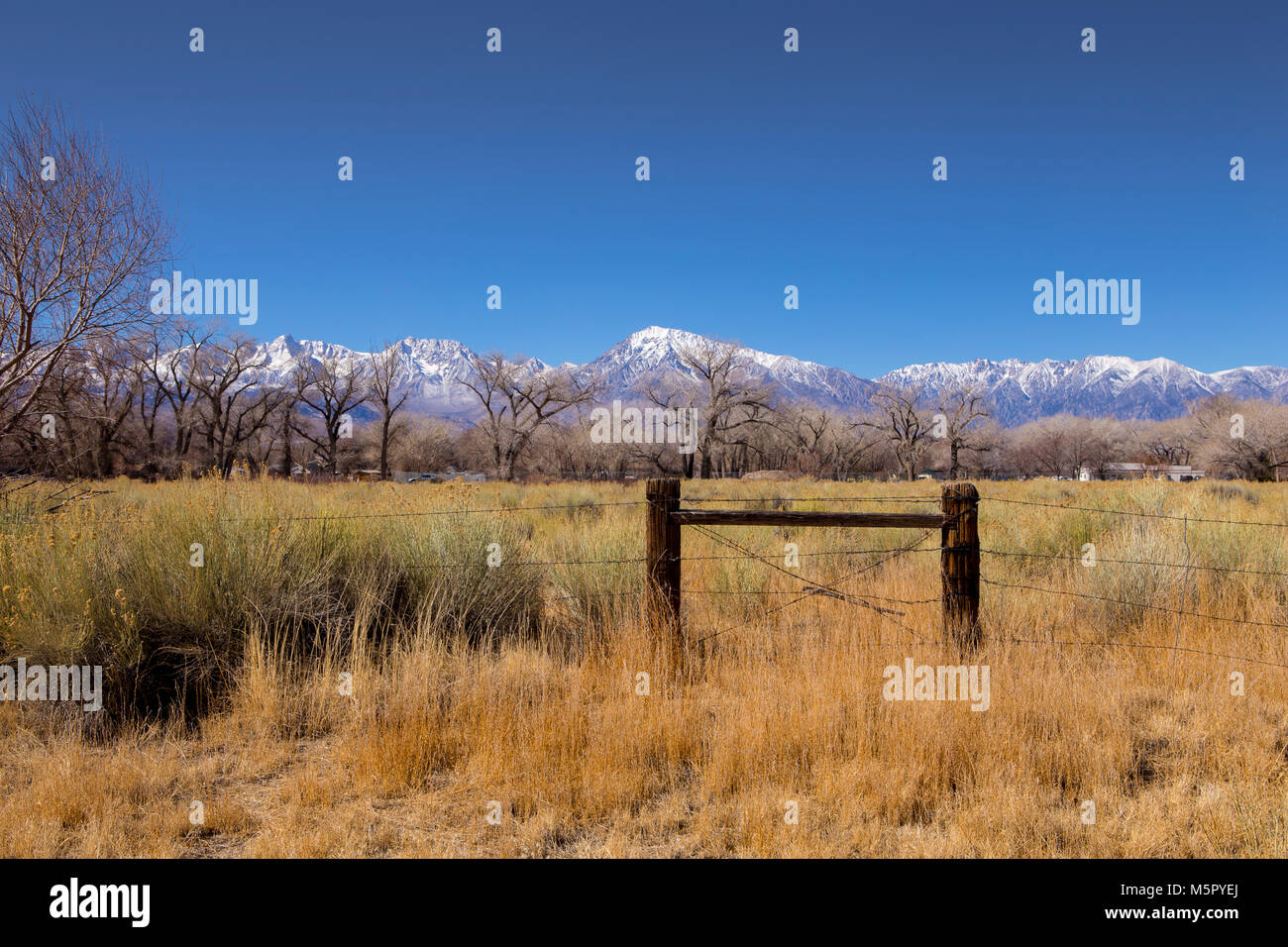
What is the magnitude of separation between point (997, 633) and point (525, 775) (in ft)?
14.1

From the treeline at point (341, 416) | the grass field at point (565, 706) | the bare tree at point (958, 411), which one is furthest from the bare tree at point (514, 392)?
the grass field at point (565, 706)

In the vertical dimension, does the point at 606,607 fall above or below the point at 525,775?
above

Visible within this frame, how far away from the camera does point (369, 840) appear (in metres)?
3.21

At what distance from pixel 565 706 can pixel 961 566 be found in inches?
129

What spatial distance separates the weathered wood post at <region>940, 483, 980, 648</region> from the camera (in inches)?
209

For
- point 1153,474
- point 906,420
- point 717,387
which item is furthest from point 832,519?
point 906,420

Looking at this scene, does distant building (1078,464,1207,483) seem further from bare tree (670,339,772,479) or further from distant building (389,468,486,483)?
distant building (389,468,486,483)

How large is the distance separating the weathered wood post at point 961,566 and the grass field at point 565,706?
1.15 feet

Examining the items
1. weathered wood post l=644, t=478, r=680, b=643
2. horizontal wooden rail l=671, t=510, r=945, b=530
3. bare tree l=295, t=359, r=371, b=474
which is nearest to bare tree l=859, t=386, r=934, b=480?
bare tree l=295, t=359, r=371, b=474

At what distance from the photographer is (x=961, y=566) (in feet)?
17.5

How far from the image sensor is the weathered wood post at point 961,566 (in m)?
5.31

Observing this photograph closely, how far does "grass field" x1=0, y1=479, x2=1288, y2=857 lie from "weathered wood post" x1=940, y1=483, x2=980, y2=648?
350 millimetres
